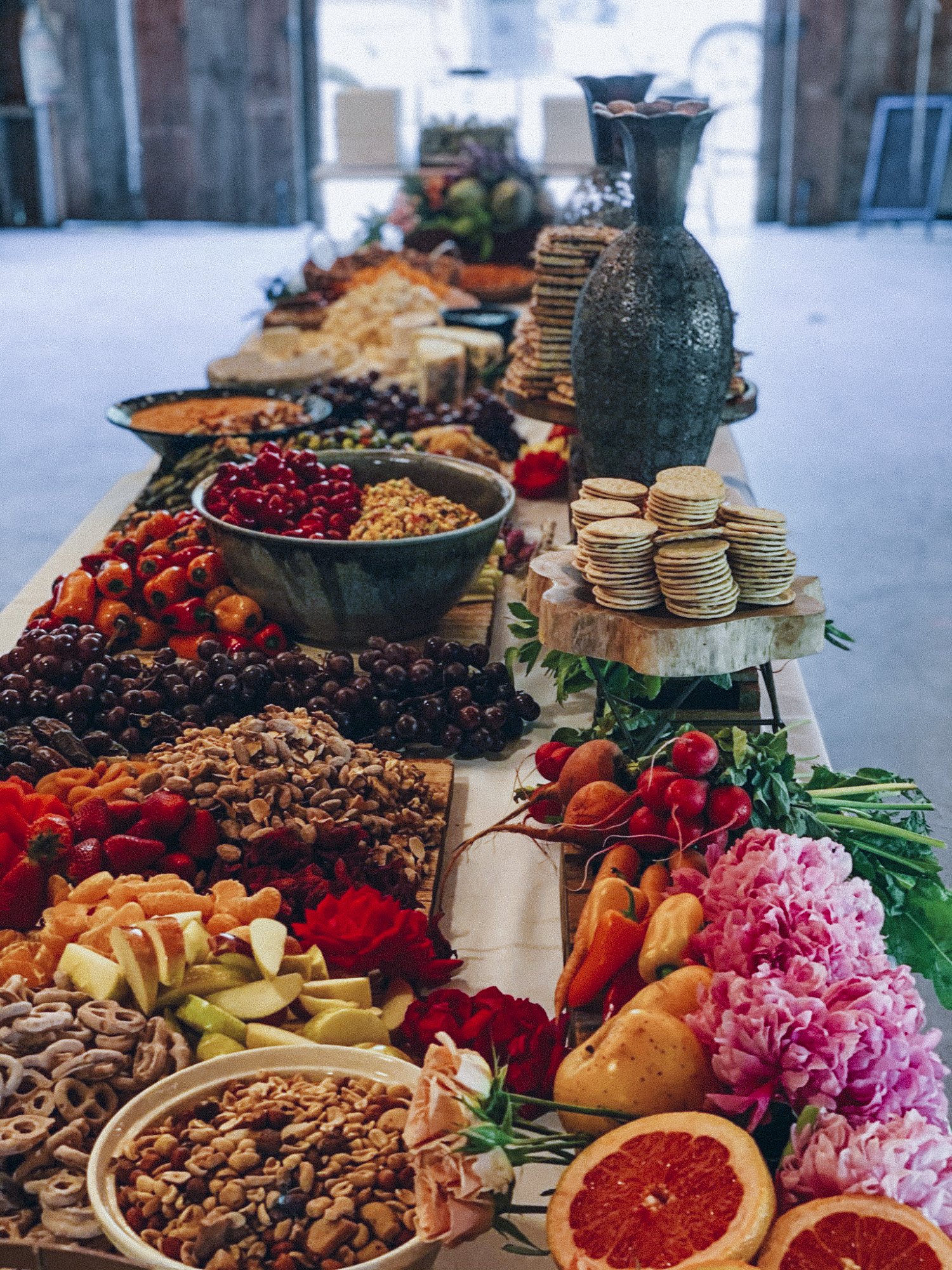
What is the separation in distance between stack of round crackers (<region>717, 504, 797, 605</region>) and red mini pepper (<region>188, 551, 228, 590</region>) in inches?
35.5

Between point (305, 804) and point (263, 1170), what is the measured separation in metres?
0.52

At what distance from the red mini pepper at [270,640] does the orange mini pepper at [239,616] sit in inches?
0.6

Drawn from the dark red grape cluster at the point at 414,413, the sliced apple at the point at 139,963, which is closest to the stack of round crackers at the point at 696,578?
the sliced apple at the point at 139,963

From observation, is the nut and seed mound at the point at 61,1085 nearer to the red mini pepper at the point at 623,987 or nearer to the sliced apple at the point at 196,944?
the sliced apple at the point at 196,944

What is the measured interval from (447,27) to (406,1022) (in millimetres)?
10777

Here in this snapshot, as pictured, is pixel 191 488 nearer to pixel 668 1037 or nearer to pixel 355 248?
pixel 668 1037

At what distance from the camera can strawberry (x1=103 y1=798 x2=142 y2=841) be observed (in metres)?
1.37

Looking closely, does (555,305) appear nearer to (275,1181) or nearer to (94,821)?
(94,821)

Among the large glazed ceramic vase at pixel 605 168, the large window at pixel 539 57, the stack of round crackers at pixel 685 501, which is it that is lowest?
the stack of round crackers at pixel 685 501

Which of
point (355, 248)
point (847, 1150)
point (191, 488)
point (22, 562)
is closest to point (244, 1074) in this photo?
point (847, 1150)

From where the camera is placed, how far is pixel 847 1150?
2.78 feet

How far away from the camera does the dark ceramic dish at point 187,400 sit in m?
2.65

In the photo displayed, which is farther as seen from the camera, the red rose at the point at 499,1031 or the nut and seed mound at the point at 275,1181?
the red rose at the point at 499,1031

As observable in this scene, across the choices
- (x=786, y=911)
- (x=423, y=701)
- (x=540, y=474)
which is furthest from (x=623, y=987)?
(x=540, y=474)
